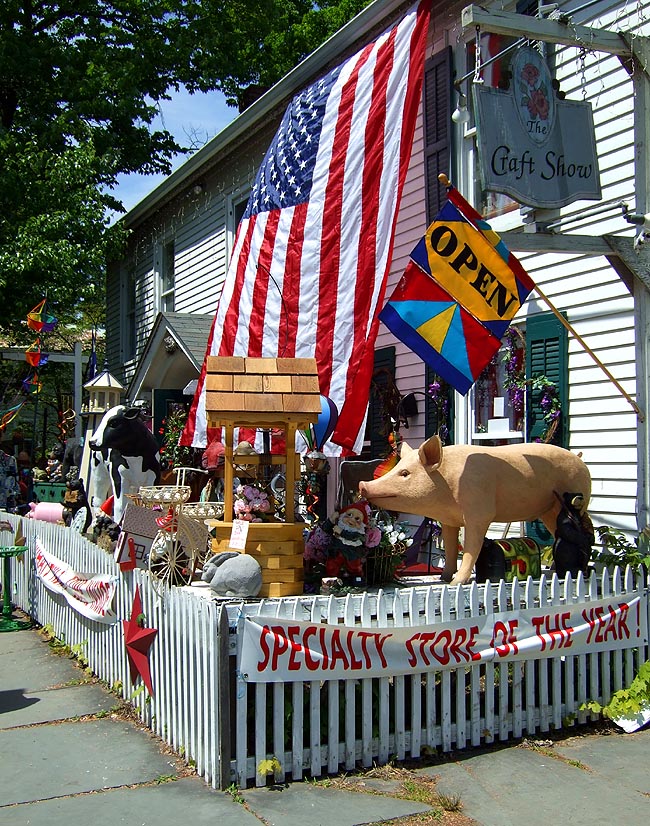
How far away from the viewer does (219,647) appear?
4.59m

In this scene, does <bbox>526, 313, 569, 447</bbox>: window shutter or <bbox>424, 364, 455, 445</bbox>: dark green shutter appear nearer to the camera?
<bbox>526, 313, 569, 447</bbox>: window shutter

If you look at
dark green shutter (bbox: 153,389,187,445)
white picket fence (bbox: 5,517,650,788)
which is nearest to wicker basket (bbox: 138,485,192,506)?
white picket fence (bbox: 5,517,650,788)

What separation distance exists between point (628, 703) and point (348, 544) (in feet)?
6.77

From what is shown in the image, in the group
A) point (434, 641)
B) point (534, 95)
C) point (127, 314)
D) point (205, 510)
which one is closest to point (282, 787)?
point (434, 641)

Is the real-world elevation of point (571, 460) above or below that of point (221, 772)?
above

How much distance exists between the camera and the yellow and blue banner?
619 cm

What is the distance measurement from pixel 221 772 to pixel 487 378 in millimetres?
5918

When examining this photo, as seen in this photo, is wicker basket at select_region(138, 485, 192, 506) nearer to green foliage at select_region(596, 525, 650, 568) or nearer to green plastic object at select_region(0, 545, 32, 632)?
green plastic object at select_region(0, 545, 32, 632)

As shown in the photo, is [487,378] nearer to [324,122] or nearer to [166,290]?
[324,122]

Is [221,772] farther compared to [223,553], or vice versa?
[223,553]

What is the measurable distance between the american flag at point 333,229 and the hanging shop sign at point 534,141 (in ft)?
4.56

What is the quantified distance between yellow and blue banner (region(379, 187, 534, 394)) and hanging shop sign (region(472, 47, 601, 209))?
0.44 metres

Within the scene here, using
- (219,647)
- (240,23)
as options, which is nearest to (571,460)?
(219,647)

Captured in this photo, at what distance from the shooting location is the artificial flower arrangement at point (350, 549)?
5.93 meters
